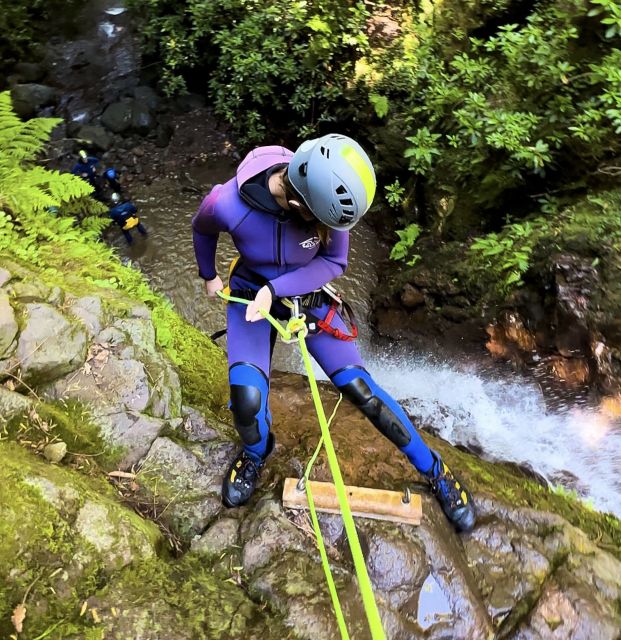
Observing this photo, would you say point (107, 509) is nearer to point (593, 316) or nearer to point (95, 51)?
point (593, 316)

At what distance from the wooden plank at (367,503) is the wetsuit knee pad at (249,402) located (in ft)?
1.44

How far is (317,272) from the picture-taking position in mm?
3121

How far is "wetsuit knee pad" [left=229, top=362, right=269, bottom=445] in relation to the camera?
306cm

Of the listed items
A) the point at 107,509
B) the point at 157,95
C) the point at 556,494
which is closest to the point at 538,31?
the point at 556,494

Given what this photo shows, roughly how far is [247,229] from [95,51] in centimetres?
934

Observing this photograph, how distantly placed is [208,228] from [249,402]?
1.18 m

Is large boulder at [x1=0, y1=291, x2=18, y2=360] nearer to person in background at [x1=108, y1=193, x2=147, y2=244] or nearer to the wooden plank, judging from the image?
the wooden plank

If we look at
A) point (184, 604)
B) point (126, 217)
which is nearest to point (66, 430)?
point (184, 604)

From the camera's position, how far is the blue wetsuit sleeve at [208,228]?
10.1ft

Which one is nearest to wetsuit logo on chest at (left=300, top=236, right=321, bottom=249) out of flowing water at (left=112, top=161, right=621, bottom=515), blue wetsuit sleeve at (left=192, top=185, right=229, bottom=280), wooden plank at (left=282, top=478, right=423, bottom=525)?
blue wetsuit sleeve at (left=192, top=185, right=229, bottom=280)

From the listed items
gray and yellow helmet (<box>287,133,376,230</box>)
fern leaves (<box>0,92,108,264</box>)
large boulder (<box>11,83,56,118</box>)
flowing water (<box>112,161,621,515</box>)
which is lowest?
flowing water (<box>112,161,621,515</box>)

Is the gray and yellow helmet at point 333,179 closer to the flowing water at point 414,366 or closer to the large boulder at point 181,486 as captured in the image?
the large boulder at point 181,486

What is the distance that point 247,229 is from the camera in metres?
3.05

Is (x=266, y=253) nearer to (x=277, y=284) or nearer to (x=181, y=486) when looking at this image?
(x=277, y=284)
